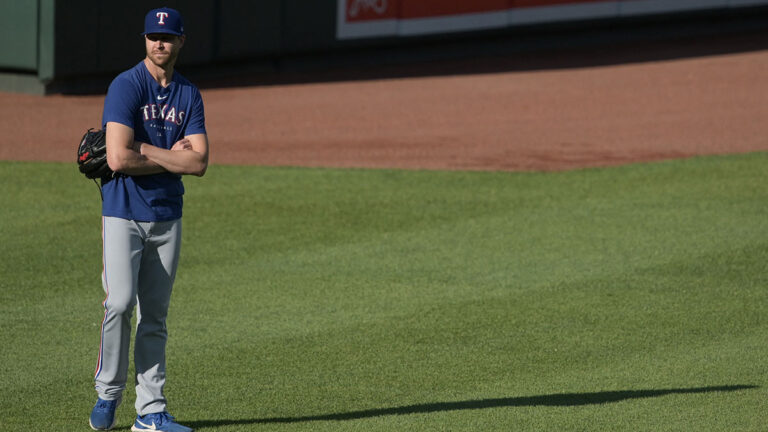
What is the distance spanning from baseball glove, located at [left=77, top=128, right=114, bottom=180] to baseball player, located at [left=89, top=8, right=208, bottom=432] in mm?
55

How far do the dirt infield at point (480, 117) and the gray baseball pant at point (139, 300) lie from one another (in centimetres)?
891

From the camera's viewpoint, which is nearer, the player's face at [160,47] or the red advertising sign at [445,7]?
the player's face at [160,47]

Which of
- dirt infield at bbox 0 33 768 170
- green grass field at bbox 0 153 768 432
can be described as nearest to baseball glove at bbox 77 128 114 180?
green grass field at bbox 0 153 768 432

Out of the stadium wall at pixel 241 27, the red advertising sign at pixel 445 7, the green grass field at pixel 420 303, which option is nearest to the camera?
the green grass field at pixel 420 303

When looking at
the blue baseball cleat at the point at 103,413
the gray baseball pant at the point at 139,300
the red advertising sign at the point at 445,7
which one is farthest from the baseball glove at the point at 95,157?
the red advertising sign at the point at 445,7

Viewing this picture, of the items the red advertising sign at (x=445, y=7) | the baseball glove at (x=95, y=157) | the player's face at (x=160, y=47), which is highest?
the red advertising sign at (x=445, y=7)

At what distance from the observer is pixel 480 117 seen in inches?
709

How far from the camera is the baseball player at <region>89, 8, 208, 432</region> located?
16.9ft

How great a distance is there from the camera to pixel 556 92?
Answer: 66.6ft

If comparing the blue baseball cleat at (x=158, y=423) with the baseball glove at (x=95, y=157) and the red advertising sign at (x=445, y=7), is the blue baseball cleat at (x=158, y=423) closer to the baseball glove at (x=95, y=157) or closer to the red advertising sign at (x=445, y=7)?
the baseball glove at (x=95, y=157)

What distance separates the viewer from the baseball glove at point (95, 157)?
5230 millimetres

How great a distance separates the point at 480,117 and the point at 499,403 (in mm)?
12167

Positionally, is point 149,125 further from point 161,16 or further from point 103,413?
point 103,413

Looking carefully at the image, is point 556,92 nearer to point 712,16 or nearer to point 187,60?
point 187,60
